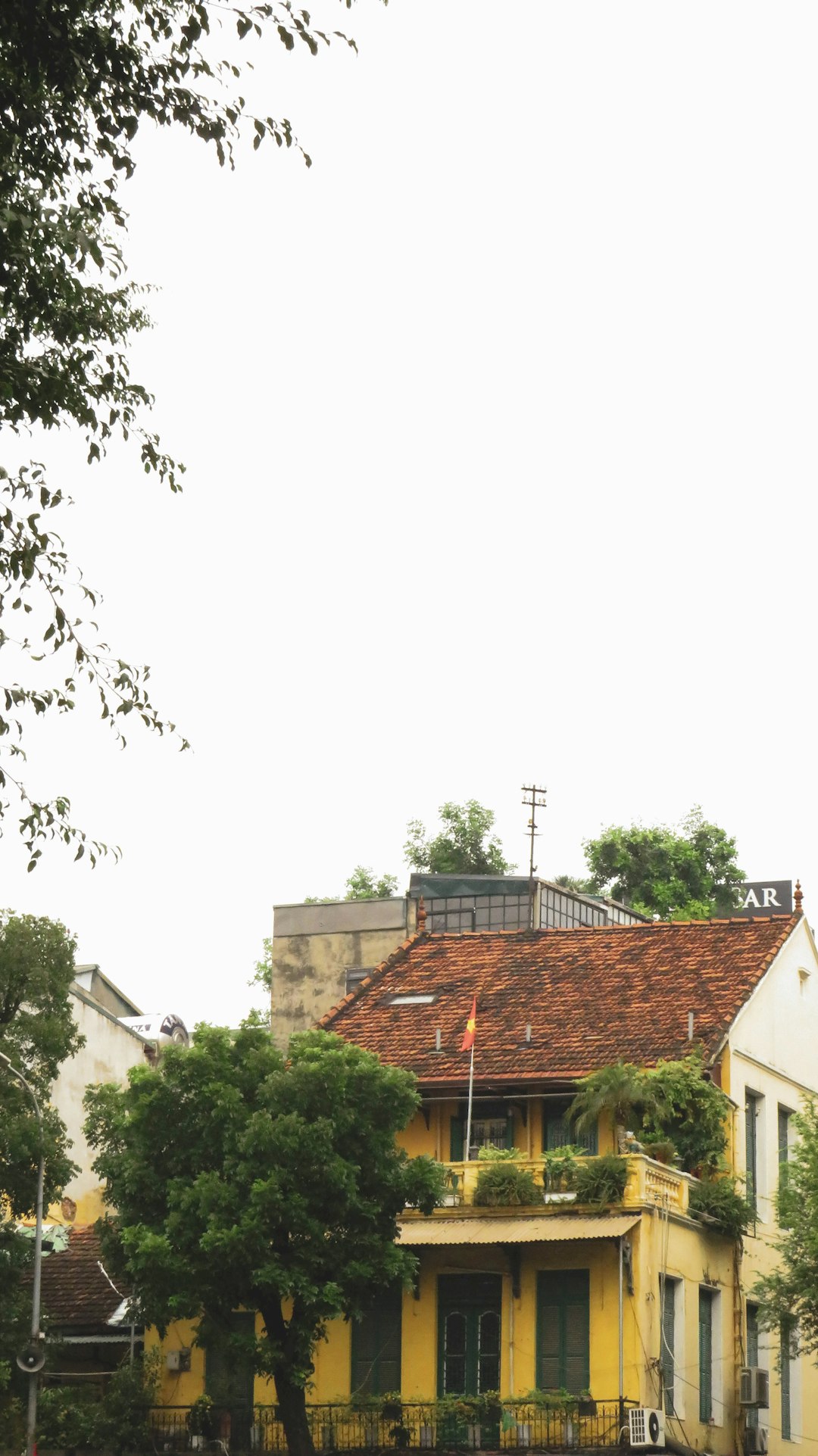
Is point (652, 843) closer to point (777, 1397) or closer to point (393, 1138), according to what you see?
point (777, 1397)

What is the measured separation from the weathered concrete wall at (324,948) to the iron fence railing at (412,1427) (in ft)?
91.0

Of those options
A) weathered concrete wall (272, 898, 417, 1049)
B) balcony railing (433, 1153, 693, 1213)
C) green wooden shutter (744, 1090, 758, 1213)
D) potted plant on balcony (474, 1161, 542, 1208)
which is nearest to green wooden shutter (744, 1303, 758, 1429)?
green wooden shutter (744, 1090, 758, 1213)

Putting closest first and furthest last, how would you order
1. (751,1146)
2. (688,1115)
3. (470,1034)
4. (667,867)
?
(688,1115), (470,1034), (751,1146), (667,867)

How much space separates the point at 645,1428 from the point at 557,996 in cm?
1097

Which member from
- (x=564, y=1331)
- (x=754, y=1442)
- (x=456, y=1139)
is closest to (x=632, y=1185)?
(x=564, y=1331)

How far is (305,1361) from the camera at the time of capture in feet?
107

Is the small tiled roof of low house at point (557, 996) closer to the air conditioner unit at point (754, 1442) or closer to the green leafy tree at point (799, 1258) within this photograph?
the green leafy tree at point (799, 1258)

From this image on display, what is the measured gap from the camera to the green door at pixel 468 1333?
36.4 m

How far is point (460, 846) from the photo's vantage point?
81.9 m

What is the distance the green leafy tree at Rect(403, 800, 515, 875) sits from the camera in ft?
266

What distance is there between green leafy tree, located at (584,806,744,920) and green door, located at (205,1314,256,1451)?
4248cm

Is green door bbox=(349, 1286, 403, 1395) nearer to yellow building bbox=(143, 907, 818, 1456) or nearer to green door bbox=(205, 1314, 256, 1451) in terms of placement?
yellow building bbox=(143, 907, 818, 1456)

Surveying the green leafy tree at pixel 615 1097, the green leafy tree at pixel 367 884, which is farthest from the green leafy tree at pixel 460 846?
the green leafy tree at pixel 615 1097

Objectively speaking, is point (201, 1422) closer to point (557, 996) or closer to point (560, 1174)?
point (560, 1174)
